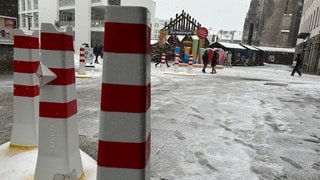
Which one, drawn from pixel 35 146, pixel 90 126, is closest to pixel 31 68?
pixel 35 146

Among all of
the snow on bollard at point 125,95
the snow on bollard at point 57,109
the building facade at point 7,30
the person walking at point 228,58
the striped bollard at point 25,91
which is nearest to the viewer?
the snow on bollard at point 125,95

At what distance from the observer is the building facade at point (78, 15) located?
151 feet

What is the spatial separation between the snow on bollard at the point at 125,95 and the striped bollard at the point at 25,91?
2.41 metres

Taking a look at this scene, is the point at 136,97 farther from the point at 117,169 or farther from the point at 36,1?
the point at 36,1

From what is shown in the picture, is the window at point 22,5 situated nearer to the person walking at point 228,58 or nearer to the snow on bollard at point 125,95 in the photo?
the person walking at point 228,58

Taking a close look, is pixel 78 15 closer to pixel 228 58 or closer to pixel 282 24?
pixel 228 58

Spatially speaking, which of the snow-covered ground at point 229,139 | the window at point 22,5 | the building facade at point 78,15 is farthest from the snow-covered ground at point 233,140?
the window at point 22,5

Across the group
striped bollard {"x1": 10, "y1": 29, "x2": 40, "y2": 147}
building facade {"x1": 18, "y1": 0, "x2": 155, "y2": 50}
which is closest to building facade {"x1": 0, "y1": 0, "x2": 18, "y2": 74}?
striped bollard {"x1": 10, "y1": 29, "x2": 40, "y2": 147}

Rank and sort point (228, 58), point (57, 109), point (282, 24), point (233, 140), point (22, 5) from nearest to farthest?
1. point (57, 109)
2. point (233, 140)
3. point (228, 58)
4. point (22, 5)
5. point (282, 24)

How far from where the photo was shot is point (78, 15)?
153ft

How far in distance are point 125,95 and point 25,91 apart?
256cm

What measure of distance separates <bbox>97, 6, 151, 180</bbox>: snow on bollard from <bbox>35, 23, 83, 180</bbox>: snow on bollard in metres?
1.10

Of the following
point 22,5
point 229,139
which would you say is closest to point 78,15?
point 22,5

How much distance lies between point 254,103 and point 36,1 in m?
55.2
